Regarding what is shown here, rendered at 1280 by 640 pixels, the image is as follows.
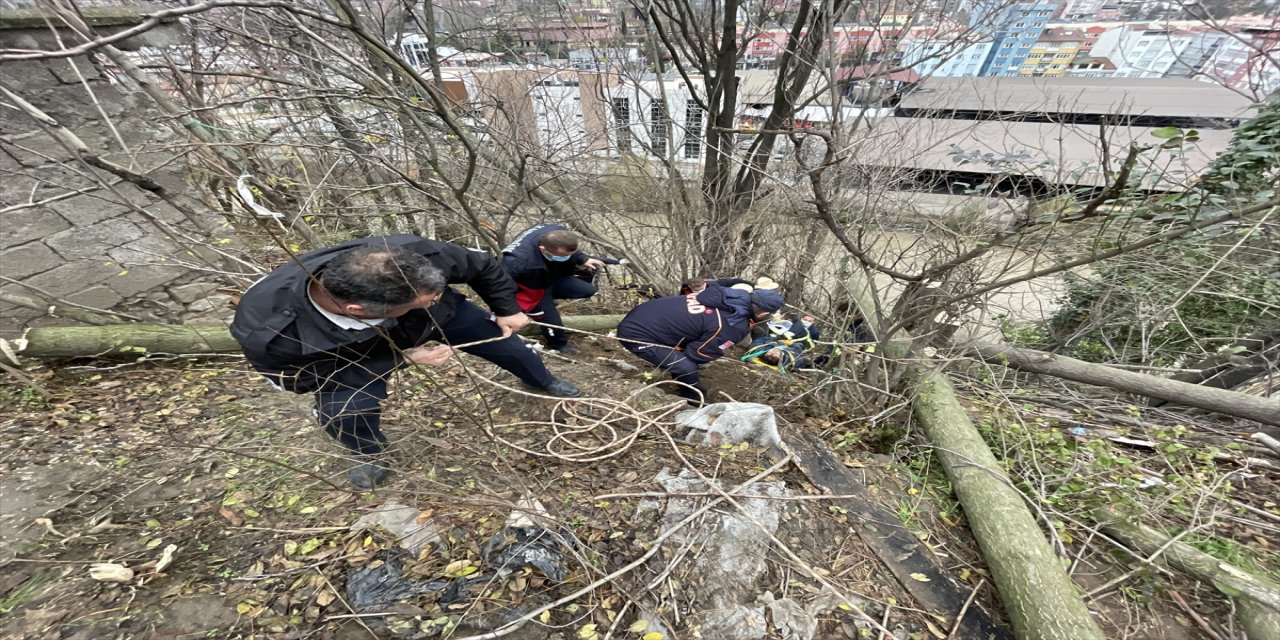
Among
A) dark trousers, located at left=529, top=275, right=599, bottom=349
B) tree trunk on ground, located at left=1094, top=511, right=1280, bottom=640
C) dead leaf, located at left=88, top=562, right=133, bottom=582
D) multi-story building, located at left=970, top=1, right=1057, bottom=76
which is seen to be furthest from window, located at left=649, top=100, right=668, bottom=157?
dead leaf, located at left=88, top=562, right=133, bottom=582

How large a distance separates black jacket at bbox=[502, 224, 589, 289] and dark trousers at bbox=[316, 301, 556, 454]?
0.75 metres

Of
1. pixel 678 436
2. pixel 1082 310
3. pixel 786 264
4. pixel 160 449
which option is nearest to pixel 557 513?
pixel 678 436

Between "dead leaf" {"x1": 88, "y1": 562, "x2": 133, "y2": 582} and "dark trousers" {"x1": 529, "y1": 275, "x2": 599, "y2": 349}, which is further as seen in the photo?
"dark trousers" {"x1": 529, "y1": 275, "x2": 599, "y2": 349}

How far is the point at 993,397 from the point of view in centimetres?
349

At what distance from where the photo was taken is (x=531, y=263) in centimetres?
344

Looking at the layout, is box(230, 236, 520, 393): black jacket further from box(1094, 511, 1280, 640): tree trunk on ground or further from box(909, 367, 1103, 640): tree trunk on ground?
box(1094, 511, 1280, 640): tree trunk on ground

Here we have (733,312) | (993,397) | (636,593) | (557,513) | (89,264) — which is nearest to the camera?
(636,593)

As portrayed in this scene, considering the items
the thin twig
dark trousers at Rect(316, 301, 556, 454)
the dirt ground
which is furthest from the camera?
dark trousers at Rect(316, 301, 556, 454)

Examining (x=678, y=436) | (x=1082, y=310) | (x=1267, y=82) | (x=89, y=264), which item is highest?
(x=1267, y=82)

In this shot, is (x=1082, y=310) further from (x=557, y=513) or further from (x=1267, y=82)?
(x=557, y=513)

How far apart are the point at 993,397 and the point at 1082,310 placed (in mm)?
2895

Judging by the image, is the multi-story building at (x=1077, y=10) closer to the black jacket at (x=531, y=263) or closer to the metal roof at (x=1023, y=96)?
the metal roof at (x=1023, y=96)

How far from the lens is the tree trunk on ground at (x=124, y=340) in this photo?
2.74 meters

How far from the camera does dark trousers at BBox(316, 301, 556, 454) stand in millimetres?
2234
